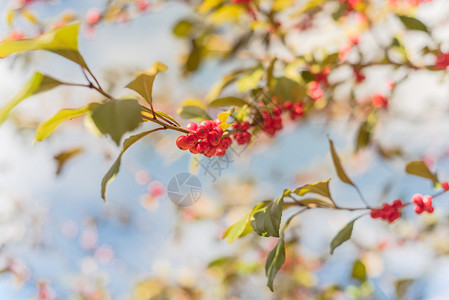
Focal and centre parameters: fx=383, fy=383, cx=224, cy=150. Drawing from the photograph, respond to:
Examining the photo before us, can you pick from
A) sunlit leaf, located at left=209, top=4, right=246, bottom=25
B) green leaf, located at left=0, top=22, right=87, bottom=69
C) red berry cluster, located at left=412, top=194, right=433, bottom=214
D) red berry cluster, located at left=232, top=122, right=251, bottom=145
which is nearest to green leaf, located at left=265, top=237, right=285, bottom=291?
red berry cluster, located at left=232, top=122, right=251, bottom=145

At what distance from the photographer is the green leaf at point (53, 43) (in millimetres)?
567

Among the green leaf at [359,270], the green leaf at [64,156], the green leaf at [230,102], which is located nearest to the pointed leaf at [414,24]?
the green leaf at [230,102]

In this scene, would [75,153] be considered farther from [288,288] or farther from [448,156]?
[448,156]

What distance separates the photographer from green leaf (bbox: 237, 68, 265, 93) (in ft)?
3.85

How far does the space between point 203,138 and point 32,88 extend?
0.31 metres

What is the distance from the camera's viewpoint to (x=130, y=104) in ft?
1.80

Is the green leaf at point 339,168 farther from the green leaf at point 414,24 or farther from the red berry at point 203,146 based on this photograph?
the green leaf at point 414,24

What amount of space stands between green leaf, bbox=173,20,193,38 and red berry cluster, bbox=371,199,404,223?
1134 millimetres

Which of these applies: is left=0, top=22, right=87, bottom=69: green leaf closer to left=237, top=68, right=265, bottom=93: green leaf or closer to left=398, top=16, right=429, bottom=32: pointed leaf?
left=237, top=68, right=265, bottom=93: green leaf

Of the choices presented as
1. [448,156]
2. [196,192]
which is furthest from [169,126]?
[448,156]

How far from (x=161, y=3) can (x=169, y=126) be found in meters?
1.52

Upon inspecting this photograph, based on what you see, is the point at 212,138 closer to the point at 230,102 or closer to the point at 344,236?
the point at 230,102

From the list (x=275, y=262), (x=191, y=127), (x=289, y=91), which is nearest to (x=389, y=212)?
(x=275, y=262)

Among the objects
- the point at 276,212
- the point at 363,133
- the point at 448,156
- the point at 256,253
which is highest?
the point at 276,212
